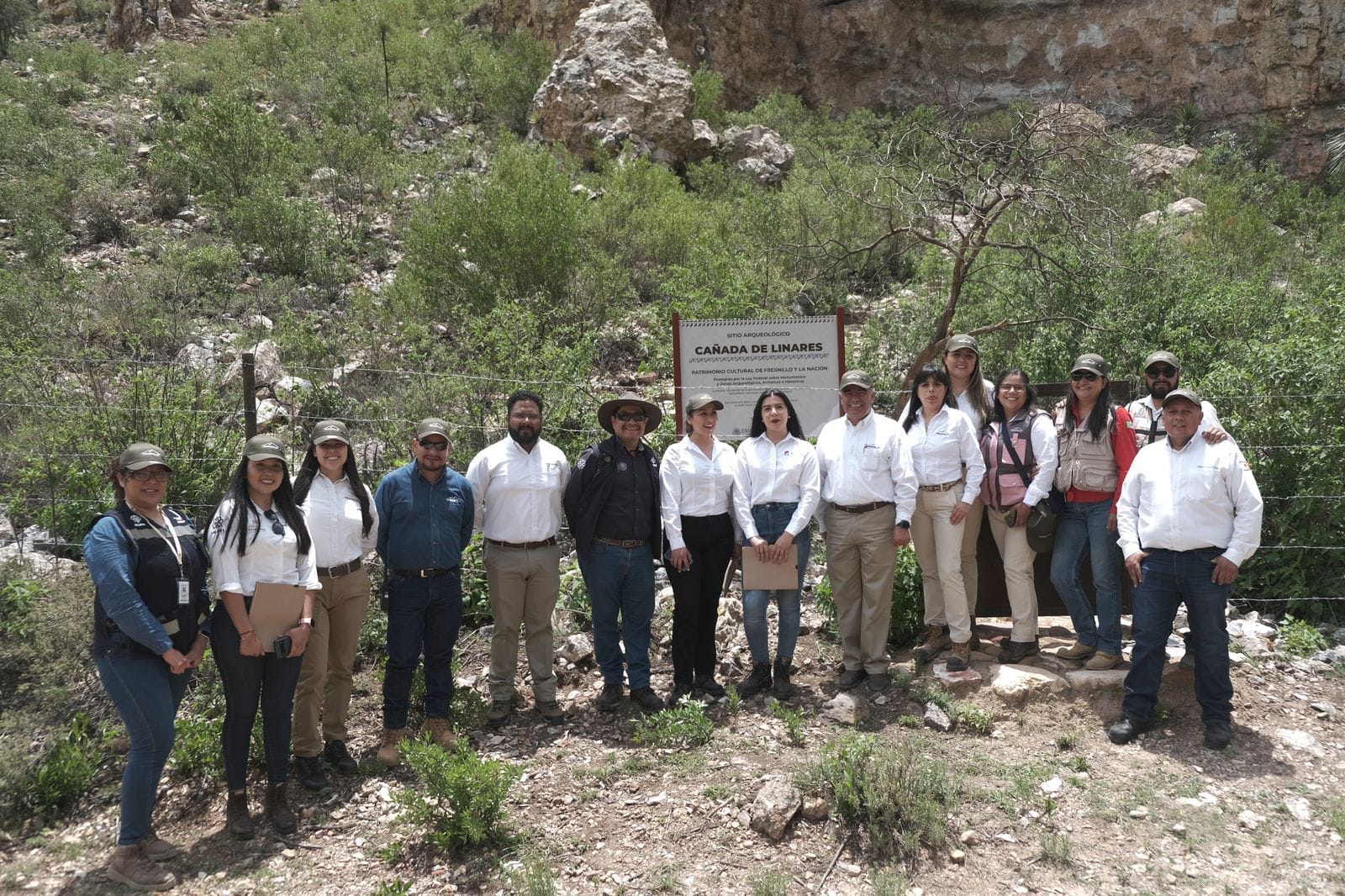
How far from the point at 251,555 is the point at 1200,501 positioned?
14.5ft

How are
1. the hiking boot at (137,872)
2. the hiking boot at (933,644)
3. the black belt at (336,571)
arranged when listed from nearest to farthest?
the hiking boot at (137,872), the black belt at (336,571), the hiking boot at (933,644)

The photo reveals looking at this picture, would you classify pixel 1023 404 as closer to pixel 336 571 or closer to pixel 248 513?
pixel 336 571

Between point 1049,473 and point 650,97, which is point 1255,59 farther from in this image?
point 1049,473

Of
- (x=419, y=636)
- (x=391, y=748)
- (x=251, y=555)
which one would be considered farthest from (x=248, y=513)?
(x=391, y=748)

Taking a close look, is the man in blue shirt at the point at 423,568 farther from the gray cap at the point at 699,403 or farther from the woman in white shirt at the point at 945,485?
the woman in white shirt at the point at 945,485

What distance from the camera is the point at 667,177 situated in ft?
57.1

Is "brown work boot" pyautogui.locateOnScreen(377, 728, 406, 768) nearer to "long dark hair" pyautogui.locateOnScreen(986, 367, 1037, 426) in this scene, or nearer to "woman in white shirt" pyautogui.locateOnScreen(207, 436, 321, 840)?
"woman in white shirt" pyautogui.locateOnScreen(207, 436, 321, 840)

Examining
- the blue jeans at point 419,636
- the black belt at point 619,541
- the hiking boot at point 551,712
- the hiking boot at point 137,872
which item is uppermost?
the black belt at point 619,541

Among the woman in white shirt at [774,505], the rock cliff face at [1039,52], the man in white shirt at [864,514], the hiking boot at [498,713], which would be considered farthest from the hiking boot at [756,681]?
the rock cliff face at [1039,52]

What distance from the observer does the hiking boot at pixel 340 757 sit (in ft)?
15.0

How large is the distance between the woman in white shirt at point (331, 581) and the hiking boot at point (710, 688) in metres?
1.91

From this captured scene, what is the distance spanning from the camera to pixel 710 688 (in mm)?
5242

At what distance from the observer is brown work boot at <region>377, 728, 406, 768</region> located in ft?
15.2

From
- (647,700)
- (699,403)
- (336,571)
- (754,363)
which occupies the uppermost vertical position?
(754,363)
